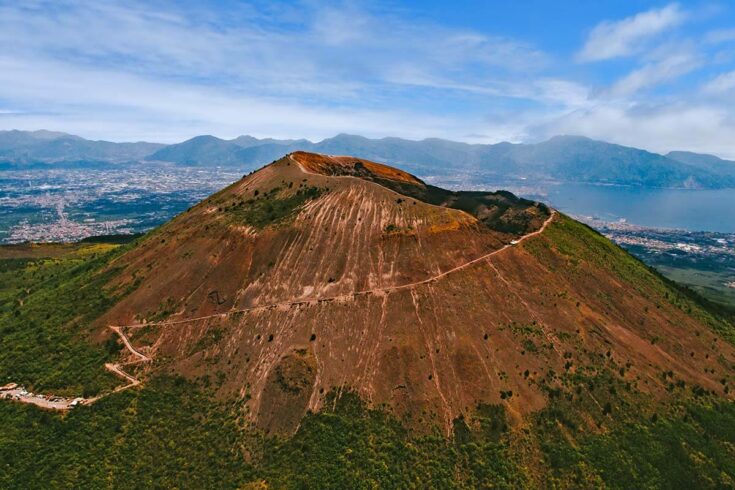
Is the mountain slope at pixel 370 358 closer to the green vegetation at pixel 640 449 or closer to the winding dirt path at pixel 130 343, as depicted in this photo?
the green vegetation at pixel 640 449

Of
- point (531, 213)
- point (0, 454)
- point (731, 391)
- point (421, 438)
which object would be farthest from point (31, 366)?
point (731, 391)

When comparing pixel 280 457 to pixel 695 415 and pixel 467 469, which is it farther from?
pixel 695 415

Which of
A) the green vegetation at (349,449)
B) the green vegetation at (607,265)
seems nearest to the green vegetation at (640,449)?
the green vegetation at (349,449)

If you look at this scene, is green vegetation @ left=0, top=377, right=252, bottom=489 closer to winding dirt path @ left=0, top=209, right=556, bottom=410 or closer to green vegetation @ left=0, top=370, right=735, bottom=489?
green vegetation @ left=0, top=370, right=735, bottom=489

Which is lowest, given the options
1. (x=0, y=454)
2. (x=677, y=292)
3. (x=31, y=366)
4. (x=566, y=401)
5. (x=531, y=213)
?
(x=0, y=454)

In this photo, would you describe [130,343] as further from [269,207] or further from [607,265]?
[607,265]

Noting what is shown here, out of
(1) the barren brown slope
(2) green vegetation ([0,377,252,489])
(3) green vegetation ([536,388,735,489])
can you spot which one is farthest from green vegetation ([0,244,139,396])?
(3) green vegetation ([536,388,735,489])

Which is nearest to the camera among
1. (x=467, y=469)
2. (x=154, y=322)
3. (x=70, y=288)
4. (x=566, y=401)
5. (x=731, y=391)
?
(x=467, y=469)
